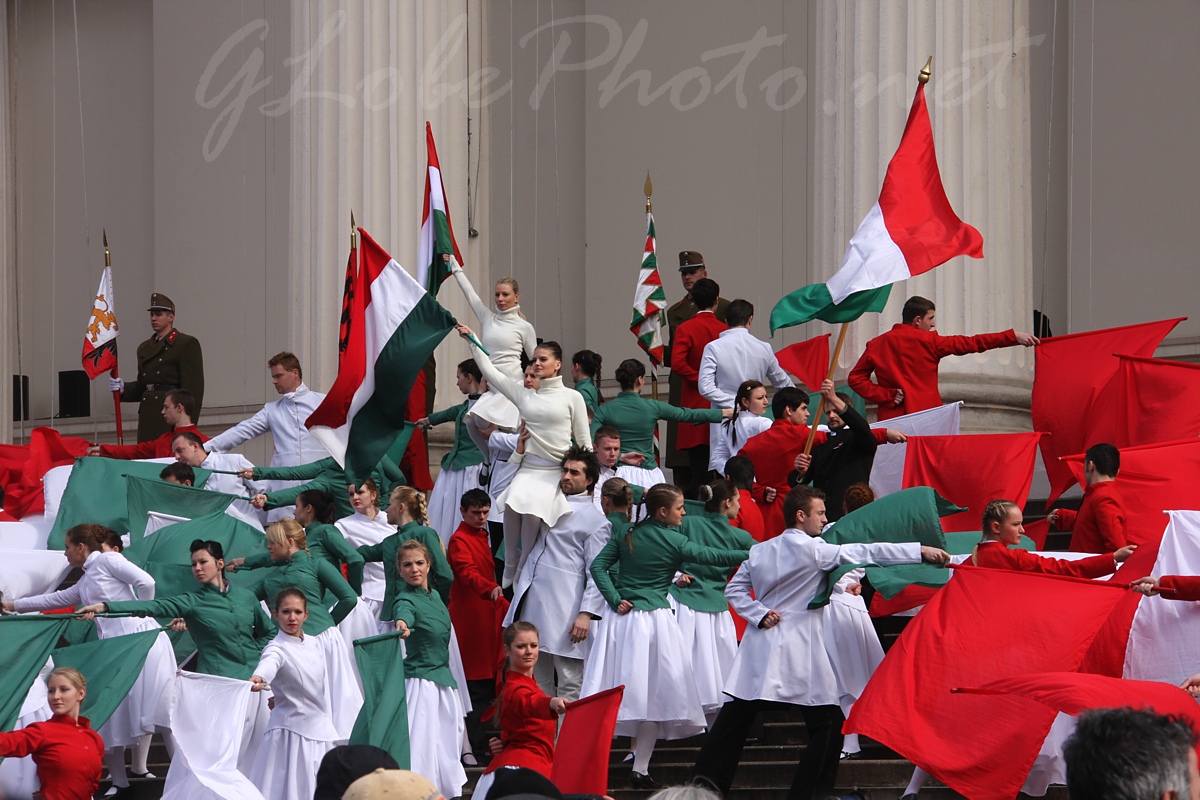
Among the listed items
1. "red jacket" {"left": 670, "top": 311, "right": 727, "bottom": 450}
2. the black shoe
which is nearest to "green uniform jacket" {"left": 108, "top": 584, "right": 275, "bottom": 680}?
the black shoe

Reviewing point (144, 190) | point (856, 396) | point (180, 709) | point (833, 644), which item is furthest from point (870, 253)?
point (144, 190)

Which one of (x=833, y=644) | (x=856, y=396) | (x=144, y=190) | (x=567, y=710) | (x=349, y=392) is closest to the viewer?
(x=567, y=710)

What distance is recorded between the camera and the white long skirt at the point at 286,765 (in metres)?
9.73

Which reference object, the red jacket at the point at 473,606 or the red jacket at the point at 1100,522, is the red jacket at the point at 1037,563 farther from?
the red jacket at the point at 473,606

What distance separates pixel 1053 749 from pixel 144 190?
17.5 meters

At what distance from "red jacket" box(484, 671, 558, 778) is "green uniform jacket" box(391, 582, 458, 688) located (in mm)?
1800

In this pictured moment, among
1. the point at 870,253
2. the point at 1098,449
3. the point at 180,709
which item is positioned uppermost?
the point at 870,253

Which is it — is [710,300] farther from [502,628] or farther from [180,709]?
[180,709]

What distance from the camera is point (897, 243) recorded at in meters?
11.6

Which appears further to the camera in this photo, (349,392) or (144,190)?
(144,190)

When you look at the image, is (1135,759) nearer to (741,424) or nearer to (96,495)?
(741,424)

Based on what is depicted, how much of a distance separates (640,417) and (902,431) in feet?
5.62

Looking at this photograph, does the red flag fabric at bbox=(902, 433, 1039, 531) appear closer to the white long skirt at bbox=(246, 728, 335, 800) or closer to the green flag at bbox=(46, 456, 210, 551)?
the white long skirt at bbox=(246, 728, 335, 800)

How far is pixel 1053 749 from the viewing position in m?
8.34
